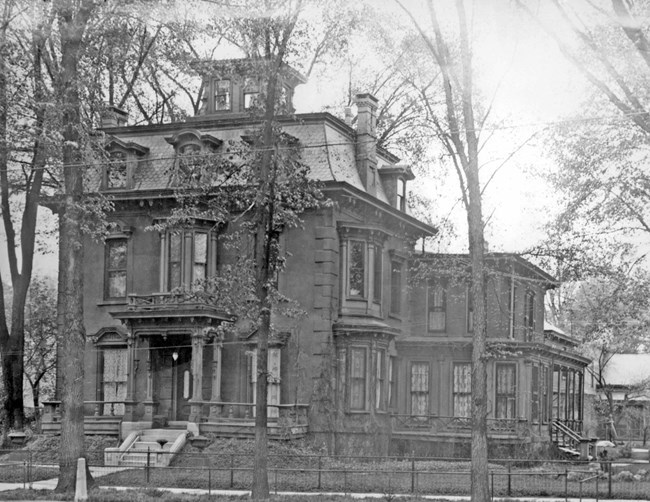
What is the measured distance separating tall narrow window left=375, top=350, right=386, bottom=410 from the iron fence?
4.98 m

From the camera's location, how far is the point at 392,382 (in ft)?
121

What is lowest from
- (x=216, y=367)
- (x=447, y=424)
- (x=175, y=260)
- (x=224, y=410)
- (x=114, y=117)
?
(x=447, y=424)

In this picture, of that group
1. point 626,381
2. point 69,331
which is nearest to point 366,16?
point 69,331

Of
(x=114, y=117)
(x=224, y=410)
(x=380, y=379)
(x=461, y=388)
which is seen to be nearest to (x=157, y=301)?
(x=224, y=410)

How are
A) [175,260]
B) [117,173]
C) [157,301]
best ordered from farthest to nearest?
[117,173] → [175,260] → [157,301]

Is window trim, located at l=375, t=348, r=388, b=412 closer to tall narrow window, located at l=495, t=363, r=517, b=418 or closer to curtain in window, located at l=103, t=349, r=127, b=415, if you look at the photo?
tall narrow window, located at l=495, t=363, r=517, b=418

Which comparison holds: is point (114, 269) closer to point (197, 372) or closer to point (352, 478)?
point (197, 372)

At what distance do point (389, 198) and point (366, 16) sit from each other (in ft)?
42.6

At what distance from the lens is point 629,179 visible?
79.3 feet

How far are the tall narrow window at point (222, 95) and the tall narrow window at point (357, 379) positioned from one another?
973 cm

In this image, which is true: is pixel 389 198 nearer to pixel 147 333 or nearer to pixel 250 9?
pixel 147 333

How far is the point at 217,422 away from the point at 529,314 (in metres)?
14.0

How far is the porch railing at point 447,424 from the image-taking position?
35000 millimetres

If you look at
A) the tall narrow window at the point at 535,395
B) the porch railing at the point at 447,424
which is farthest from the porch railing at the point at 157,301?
the tall narrow window at the point at 535,395
